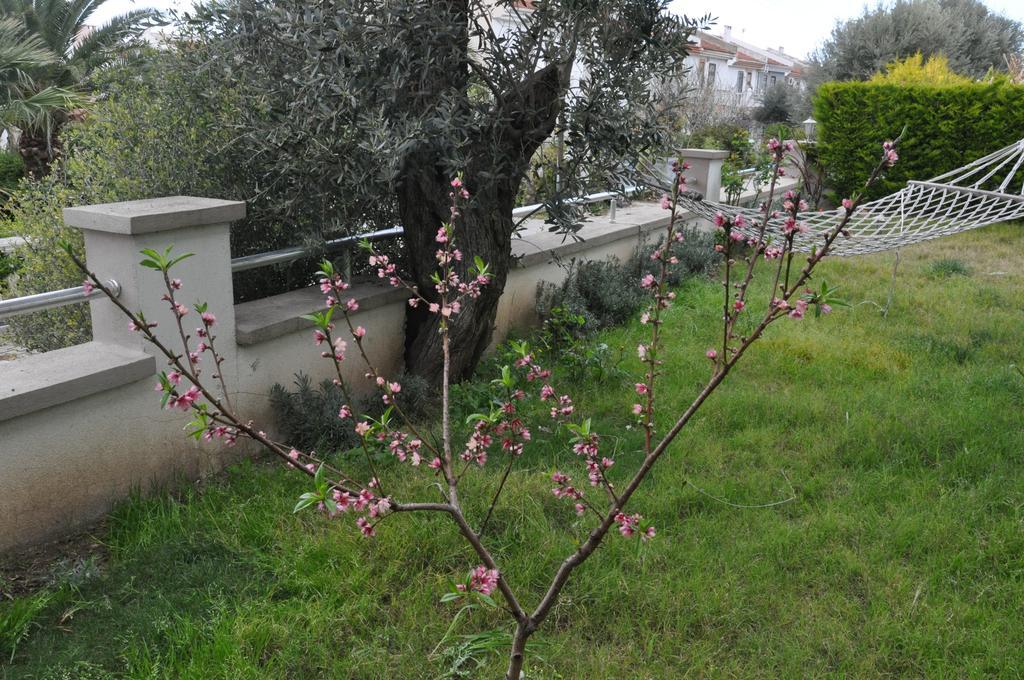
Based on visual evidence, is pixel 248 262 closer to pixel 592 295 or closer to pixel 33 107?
pixel 592 295

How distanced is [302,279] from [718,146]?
11.7 metres

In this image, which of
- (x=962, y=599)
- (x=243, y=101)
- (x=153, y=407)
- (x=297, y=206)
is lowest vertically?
(x=962, y=599)

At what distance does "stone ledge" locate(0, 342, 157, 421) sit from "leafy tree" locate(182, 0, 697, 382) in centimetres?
110

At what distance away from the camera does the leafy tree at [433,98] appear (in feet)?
11.7

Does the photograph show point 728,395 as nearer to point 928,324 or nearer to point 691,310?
point 691,310

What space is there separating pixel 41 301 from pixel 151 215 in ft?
1.55

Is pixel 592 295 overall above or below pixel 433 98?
below

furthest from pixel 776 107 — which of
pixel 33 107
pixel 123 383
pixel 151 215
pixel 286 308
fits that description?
pixel 123 383

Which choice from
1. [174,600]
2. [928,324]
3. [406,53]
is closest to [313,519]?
[174,600]

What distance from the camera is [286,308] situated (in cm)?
384

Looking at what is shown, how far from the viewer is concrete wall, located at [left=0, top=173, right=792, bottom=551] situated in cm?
278

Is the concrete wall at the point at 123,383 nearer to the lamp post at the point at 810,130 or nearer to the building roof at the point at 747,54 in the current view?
the lamp post at the point at 810,130

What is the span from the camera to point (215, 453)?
3.48m

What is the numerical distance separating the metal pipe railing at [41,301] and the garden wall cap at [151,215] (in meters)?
0.23
